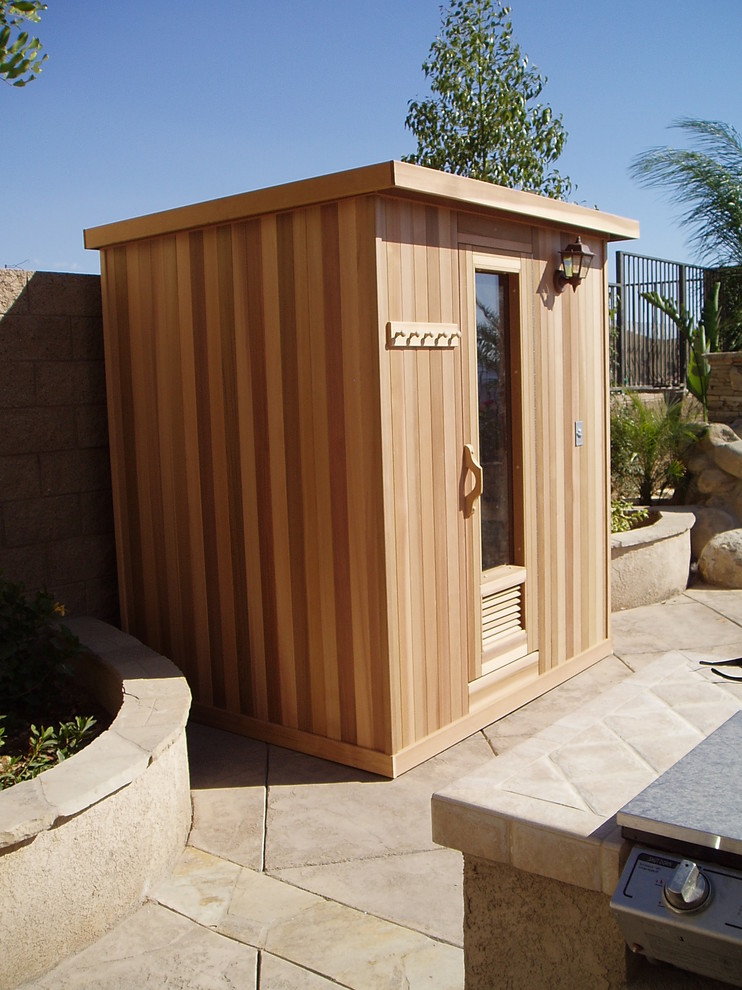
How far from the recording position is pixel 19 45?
10.7ft

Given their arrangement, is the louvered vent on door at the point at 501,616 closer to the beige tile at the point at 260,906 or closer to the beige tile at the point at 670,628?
the beige tile at the point at 670,628

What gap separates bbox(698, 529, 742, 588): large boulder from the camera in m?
7.73

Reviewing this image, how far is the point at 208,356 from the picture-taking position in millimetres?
4645

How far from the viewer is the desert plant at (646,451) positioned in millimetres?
8445

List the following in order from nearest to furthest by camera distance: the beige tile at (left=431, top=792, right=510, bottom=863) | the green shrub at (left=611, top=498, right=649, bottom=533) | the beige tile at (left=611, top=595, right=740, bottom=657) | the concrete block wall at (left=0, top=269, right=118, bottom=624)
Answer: the beige tile at (left=431, top=792, right=510, bottom=863) → the concrete block wall at (left=0, top=269, right=118, bottom=624) → the beige tile at (left=611, top=595, right=740, bottom=657) → the green shrub at (left=611, top=498, right=649, bottom=533)

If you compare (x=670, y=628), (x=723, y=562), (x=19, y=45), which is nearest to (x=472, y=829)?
(x=19, y=45)

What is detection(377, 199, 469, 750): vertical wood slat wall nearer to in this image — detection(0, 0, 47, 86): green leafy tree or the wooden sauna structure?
the wooden sauna structure

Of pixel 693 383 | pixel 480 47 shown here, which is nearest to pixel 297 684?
pixel 480 47

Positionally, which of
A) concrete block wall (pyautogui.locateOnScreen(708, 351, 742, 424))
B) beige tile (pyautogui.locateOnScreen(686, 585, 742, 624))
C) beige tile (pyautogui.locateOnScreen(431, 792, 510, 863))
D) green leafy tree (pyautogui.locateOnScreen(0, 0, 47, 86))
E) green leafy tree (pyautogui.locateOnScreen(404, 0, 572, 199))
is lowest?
beige tile (pyautogui.locateOnScreen(686, 585, 742, 624))

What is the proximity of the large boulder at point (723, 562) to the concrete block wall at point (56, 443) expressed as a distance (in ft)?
15.9

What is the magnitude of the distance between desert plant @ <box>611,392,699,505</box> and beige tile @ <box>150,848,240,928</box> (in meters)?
5.78

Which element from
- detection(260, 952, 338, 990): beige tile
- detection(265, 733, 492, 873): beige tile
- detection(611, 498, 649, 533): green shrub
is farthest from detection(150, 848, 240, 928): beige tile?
detection(611, 498, 649, 533): green shrub

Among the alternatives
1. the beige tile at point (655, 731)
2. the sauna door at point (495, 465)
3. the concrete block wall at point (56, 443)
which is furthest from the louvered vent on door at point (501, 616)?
the beige tile at point (655, 731)

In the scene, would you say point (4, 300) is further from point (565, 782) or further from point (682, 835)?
point (682, 835)
